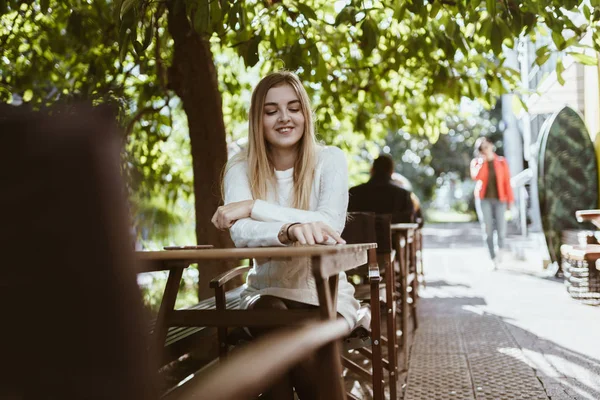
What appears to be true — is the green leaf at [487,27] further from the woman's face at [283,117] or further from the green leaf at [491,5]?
the woman's face at [283,117]

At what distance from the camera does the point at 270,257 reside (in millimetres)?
2277

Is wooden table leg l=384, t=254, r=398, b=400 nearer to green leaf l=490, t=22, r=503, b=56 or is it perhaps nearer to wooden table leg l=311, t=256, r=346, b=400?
green leaf l=490, t=22, r=503, b=56

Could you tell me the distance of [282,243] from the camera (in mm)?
2549

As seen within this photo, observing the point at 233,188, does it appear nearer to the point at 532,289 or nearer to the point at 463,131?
the point at 532,289

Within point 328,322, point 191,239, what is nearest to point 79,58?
point 191,239

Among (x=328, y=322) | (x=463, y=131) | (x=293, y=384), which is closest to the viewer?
(x=328, y=322)

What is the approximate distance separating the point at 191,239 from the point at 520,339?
12.9 ft

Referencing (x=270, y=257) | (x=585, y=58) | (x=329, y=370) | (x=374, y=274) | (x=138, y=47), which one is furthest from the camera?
(x=585, y=58)

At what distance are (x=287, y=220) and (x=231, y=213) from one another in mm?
208

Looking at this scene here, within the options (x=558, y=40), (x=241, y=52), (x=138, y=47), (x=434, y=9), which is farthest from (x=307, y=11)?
(x=558, y=40)

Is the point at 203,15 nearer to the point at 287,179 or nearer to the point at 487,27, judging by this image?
the point at 287,179

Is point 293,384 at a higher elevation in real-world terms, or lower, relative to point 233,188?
lower

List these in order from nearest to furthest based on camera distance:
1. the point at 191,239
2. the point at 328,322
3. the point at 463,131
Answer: the point at 328,322, the point at 191,239, the point at 463,131

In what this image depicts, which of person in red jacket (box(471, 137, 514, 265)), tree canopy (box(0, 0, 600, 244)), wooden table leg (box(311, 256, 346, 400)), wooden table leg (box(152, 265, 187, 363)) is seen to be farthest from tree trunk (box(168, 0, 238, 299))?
person in red jacket (box(471, 137, 514, 265))
